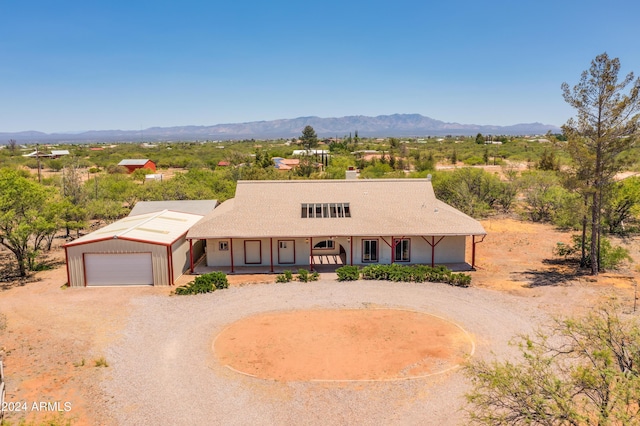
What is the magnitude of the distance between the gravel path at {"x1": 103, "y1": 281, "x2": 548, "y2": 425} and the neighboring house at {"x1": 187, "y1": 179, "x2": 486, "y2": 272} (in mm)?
4534

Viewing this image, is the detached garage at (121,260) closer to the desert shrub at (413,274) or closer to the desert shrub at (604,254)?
the desert shrub at (413,274)

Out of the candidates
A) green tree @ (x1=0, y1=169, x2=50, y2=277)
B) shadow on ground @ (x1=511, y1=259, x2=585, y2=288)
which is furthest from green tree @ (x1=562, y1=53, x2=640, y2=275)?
green tree @ (x1=0, y1=169, x2=50, y2=277)

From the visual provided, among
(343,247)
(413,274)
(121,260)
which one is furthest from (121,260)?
(413,274)

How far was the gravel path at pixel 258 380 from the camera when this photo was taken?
1288 centimetres

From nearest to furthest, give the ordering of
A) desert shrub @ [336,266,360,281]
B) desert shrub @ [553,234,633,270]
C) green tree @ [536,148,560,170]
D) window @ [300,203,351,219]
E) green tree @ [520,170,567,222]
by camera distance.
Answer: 1. desert shrub @ [336,266,360,281]
2. desert shrub @ [553,234,633,270]
3. window @ [300,203,351,219]
4. green tree @ [520,170,567,222]
5. green tree @ [536,148,560,170]

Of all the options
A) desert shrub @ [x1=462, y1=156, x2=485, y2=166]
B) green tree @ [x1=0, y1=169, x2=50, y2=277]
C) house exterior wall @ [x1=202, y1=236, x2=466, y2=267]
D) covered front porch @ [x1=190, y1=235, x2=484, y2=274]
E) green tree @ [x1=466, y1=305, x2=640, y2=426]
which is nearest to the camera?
green tree @ [x1=466, y1=305, x2=640, y2=426]

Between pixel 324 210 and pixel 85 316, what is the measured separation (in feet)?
45.9

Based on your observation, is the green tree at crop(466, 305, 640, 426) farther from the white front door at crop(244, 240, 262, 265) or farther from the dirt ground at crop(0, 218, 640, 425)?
the white front door at crop(244, 240, 262, 265)

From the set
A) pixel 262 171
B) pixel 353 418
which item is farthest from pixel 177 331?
pixel 262 171

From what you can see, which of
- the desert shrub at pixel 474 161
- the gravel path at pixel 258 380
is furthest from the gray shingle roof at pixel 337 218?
the desert shrub at pixel 474 161

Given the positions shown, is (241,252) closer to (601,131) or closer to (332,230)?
(332,230)

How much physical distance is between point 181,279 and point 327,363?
494 inches

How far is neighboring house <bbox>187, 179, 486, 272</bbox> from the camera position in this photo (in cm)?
2659

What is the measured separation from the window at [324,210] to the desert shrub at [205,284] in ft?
21.4
